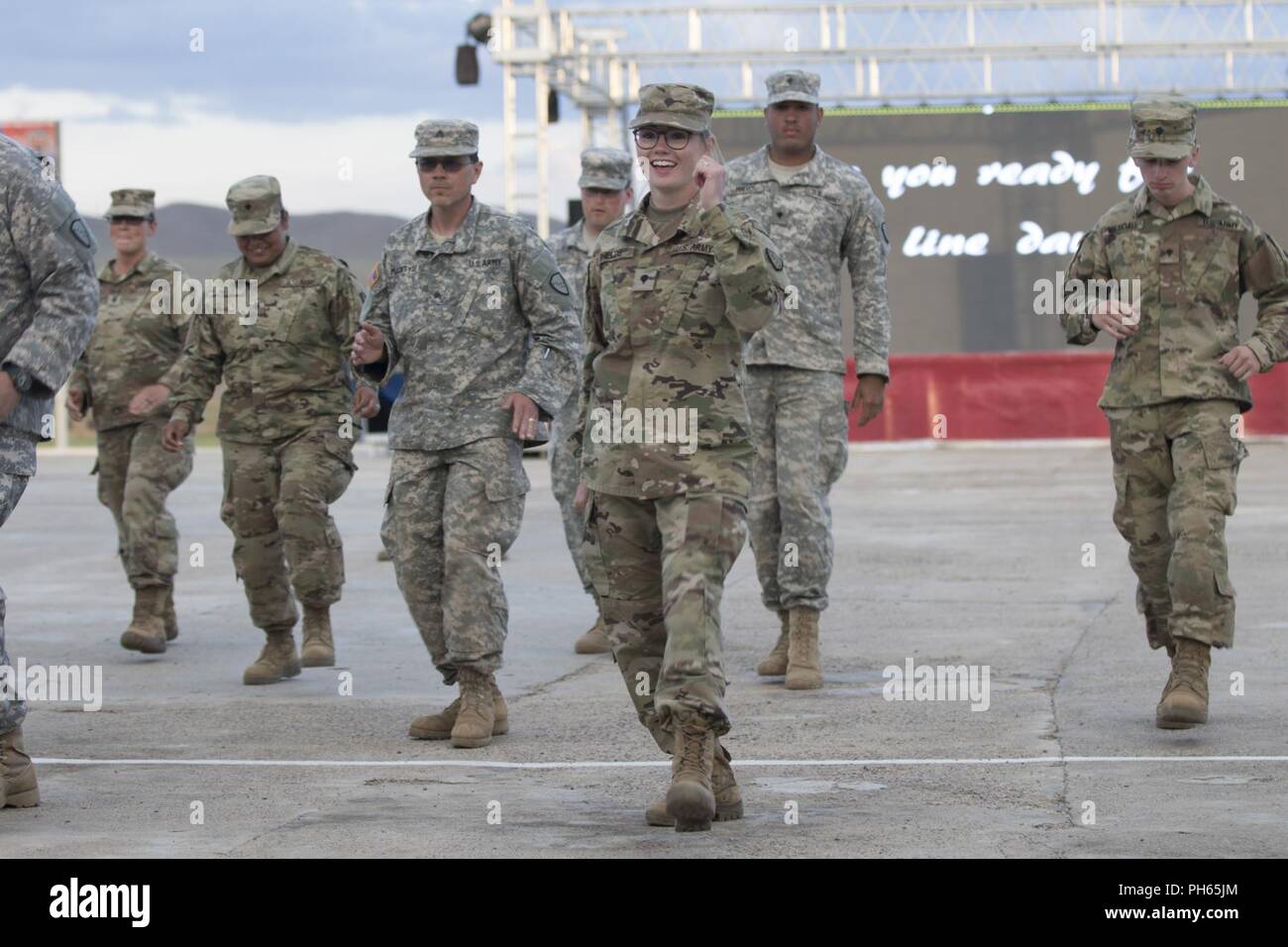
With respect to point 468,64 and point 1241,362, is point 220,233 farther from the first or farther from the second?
point 1241,362

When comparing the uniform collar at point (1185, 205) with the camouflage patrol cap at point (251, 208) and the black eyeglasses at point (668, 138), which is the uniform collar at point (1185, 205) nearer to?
the black eyeglasses at point (668, 138)

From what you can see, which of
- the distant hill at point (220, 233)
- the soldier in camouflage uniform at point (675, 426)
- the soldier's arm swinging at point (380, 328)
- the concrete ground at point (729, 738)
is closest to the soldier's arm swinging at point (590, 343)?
the soldier in camouflage uniform at point (675, 426)

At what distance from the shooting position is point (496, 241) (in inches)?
297

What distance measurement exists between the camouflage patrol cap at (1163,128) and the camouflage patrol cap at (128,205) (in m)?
5.17

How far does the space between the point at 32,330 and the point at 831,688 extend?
373 centimetres

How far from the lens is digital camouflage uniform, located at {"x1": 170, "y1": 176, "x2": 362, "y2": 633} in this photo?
8.87 m

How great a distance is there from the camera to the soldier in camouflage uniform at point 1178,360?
7.35 meters

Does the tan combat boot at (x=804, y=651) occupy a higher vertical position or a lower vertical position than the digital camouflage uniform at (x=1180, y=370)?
lower

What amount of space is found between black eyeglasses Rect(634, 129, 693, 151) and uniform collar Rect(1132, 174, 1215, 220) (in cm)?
226

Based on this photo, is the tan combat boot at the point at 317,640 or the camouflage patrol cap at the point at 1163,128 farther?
the tan combat boot at the point at 317,640

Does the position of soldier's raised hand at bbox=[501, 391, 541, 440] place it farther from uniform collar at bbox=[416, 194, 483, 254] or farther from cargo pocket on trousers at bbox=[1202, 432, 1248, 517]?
cargo pocket on trousers at bbox=[1202, 432, 1248, 517]
